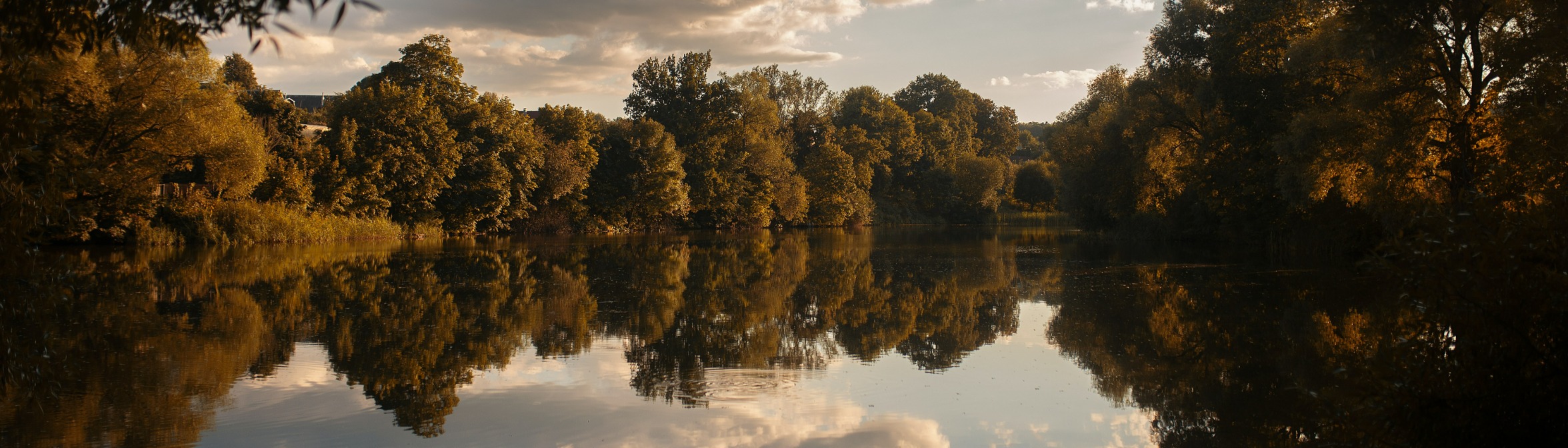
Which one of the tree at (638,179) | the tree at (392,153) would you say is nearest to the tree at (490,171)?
the tree at (392,153)

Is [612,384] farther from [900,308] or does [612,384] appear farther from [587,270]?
→ [587,270]

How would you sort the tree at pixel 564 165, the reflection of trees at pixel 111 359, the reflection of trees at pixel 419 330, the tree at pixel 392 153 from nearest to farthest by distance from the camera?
Answer: the reflection of trees at pixel 111 359, the reflection of trees at pixel 419 330, the tree at pixel 392 153, the tree at pixel 564 165

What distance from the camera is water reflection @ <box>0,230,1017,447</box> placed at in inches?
284

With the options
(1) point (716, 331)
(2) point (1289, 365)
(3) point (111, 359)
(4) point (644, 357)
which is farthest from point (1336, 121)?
(3) point (111, 359)

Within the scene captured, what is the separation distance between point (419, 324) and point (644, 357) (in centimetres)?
418

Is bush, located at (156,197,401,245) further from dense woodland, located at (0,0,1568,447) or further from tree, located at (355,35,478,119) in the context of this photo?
tree, located at (355,35,478,119)

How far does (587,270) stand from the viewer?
22344 millimetres

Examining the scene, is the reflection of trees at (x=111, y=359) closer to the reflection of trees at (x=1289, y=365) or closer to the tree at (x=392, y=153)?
the reflection of trees at (x=1289, y=365)

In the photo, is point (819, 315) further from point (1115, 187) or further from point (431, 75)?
point (431, 75)

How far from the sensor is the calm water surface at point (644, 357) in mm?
6918

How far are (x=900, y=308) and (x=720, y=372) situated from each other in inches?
241

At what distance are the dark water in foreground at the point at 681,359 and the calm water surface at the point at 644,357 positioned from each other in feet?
0.14

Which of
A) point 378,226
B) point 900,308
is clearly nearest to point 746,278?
point 900,308

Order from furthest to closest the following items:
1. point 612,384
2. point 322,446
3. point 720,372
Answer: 1. point 720,372
2. point 612,384
3. point 322,446
